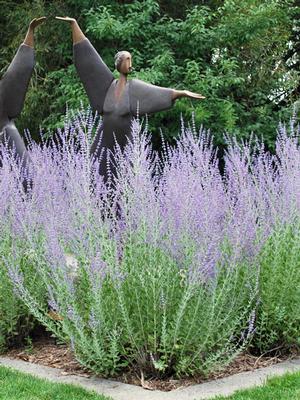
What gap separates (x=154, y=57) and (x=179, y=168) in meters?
7.38

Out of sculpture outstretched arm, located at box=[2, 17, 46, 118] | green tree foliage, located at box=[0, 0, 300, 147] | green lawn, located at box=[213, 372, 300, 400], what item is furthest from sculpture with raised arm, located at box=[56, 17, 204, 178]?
green tree foliage, located at box=[0, 0, 300, 147]

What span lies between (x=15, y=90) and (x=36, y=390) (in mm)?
4098

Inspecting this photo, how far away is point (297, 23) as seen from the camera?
1465cm

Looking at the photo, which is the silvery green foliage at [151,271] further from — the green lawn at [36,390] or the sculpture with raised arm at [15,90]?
the sculpture with raised arm at [15,90]

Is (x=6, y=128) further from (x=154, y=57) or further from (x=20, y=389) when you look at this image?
(x=154, y=57)

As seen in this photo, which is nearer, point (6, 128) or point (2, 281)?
point (2, 281)

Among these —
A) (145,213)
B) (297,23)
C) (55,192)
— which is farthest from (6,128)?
(297,23)

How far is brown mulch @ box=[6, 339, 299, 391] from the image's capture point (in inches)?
139

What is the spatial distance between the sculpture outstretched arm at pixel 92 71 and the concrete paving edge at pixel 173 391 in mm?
3401

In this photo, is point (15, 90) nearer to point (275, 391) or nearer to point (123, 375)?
point (123, 375)

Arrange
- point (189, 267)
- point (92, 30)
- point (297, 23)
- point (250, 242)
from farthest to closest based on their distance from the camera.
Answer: point (297, 23)
point (92, 30)
point (250, 242)
point (189, 267)

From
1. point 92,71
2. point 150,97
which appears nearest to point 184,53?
point 92,71

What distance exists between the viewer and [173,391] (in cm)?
338

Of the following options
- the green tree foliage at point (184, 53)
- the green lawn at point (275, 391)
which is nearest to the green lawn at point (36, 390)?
the green lawn at point (275, 391)
